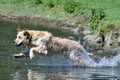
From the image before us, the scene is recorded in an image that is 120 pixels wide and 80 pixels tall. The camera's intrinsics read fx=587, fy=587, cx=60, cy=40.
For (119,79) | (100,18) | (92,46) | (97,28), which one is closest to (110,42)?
(92,46)

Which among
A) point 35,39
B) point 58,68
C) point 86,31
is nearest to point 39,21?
point 86,31

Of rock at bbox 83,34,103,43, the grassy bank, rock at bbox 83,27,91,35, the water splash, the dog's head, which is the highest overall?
the grassy bank

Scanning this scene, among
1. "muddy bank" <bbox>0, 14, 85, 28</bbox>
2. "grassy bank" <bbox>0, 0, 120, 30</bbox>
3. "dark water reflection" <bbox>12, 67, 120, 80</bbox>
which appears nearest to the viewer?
"dark water reflection" <bbox>12, 67, 120, 80</bbox>

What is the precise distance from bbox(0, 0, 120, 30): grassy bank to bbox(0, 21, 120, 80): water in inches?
481

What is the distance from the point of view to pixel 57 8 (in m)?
40.2

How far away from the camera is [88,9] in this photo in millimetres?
37031

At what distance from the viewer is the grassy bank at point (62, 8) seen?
36000mm

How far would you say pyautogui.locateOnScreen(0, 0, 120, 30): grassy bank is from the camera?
36000mm

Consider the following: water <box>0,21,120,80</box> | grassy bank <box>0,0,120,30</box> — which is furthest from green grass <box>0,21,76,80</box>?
grassy bank <box>0,0,120,30</box>

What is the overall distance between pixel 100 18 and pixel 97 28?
2.35 meters

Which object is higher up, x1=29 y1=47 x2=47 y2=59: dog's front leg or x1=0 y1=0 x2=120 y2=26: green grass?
x1=0 y1=0 x2=120 y2=26: green grass

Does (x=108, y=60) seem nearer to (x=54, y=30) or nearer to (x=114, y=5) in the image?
(x=54, y=30)

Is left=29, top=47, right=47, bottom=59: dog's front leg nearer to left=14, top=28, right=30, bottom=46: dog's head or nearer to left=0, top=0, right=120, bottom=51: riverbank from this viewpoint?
left=14, top=28, right=30, bottom=46: dog's head

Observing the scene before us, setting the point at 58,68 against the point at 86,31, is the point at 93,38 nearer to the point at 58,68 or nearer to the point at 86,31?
the point at 86,31
